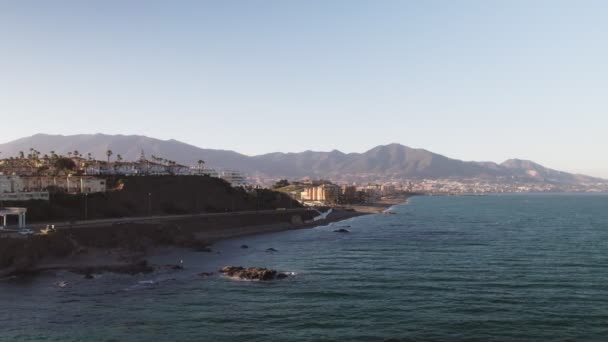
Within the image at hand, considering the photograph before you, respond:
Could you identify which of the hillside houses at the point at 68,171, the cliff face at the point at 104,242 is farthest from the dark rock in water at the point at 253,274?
the hillside houses at the point at 68,171

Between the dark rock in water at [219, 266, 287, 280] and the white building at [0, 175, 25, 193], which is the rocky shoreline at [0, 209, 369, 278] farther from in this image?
the white building at [0, 175, 25, 193]

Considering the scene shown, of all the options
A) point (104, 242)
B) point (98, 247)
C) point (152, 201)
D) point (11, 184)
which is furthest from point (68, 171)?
point (98, 247)

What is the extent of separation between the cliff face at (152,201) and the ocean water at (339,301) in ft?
90.2

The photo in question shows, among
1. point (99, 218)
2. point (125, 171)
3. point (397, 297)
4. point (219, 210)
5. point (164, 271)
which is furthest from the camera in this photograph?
point (125, 171)

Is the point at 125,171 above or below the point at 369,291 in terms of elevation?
above

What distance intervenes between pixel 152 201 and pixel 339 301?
70.9m

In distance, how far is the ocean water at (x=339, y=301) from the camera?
3253cm

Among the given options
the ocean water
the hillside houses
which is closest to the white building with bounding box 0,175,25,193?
the hillside houses

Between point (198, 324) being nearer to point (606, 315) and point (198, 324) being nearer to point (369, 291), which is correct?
point (369, 291)

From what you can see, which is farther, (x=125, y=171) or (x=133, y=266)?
(x=125, y=171)

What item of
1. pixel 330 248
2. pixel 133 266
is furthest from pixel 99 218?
pixel 330 248

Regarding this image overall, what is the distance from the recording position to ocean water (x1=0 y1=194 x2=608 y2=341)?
32.5 metres

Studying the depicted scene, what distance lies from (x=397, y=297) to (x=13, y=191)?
73457 mm

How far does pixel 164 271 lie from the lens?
180ft
